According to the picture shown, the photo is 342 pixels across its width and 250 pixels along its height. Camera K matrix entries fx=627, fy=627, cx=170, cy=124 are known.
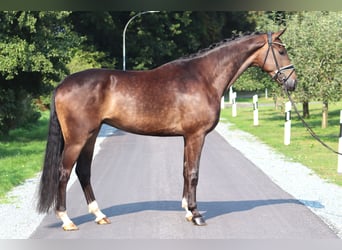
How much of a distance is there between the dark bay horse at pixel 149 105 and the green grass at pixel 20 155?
2198 mm

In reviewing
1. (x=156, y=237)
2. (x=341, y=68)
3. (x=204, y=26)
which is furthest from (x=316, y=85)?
(x=204, y=26)

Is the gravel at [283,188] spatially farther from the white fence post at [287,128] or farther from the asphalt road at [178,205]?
the white fence post at [287,128]

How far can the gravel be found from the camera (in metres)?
7.37

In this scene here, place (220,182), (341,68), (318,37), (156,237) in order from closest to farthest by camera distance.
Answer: (156,237)
(220,182)
(341,68)
(318,37)

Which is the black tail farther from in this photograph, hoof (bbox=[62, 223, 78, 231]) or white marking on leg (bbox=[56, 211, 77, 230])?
hoof (bbox=[62, 223, 78, 231])

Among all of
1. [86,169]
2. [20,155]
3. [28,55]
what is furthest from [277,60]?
[28,55]

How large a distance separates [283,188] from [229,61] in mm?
3071

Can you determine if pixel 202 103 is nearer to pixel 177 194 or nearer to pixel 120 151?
pixel 177 194

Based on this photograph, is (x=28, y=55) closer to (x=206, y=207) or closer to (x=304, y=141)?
(x=304, y=141)

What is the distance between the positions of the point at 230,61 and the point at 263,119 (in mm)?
22088

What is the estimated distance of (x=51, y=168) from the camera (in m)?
7.34

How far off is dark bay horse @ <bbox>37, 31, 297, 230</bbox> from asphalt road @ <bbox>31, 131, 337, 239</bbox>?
32 cm

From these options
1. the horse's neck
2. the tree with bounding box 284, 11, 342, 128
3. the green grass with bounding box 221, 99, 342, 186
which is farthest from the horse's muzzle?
the tree with bounding box 284, 11, 342, 128

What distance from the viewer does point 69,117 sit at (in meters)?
7.34
